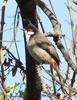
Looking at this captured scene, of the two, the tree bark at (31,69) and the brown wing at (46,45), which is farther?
the brown wing at (46,45)

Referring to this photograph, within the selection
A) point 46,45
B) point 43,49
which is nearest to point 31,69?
point 46,45

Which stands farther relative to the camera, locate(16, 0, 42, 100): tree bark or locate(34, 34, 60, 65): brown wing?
locate(34, 34, 60, 65): brown wing

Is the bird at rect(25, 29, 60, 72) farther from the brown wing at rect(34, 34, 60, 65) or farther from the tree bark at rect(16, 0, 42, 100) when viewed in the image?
the tree bark at rect(16, 0, 42, 100)

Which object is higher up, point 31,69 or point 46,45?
point 46,45

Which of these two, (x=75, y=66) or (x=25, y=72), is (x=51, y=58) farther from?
(x=75, y=66)

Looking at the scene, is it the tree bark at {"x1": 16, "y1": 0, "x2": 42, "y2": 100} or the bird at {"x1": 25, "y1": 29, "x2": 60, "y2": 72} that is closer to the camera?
the tree bark at {"x1": 16, "y1": 0, "x2": 42, "y2": 100}

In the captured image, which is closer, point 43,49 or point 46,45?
point 46,45

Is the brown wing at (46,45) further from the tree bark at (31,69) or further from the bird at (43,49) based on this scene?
the tree bark at (31,69)

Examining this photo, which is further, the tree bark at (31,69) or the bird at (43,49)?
the bird at (43,49)

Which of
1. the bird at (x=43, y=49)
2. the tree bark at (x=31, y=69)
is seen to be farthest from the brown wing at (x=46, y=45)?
the tree bark at (x=31, y=69)

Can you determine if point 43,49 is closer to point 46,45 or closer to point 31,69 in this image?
point 46,45

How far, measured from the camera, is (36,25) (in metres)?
3.22

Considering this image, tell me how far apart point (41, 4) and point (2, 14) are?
36cm

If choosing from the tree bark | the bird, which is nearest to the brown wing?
the bird
